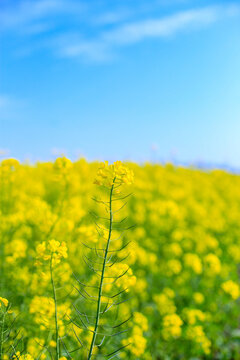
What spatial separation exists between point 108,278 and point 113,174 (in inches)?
62.1

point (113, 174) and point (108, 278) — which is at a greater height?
point (113, 174)

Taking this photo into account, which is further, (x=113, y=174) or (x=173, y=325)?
(x=173, y=325)

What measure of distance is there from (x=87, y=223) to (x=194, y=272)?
157 centimetres

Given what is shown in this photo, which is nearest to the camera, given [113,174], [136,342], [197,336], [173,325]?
[113,174]

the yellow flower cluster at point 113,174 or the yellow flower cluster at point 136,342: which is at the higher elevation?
the yellow flower cluster at point 113,174

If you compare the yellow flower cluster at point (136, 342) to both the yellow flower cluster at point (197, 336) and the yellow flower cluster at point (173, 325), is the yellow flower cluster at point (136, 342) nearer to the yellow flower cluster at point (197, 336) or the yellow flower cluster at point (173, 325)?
the yellow flower cluster at point (173, 325)

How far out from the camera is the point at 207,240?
19.4 feet

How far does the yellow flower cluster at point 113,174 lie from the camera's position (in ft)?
5.65

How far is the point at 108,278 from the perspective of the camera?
3.08 meters

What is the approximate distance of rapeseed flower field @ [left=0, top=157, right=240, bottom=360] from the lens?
2.03 metres

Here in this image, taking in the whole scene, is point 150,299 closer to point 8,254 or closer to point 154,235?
point 154,235

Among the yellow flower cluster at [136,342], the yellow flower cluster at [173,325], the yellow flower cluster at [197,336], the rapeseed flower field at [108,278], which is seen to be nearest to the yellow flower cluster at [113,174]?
the rapeseed flower field at [108,278]

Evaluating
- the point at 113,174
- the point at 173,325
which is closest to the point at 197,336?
the point at 173,325

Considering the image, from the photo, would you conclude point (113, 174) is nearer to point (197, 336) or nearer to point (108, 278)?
point (108, 278)
